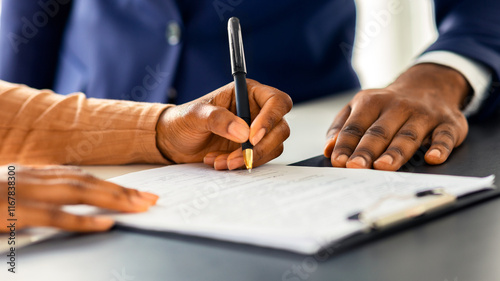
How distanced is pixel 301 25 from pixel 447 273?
3.07 feet

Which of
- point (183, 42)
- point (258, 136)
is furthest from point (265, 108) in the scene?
point (183, 42)

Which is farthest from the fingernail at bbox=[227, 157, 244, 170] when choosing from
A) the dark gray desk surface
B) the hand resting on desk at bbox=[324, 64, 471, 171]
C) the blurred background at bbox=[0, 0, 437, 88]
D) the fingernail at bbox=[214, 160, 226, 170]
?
the blurred background at bbox=[0, 0, 437, 88]

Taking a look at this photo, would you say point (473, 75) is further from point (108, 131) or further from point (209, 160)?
point (108, 131)

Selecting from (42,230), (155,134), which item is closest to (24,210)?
(42,230)

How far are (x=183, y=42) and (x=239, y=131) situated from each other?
1.63ft

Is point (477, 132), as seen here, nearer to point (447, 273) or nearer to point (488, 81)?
point (488, 81)

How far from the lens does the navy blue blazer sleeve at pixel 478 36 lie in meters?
0.90

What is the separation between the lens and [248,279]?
0.35 metres

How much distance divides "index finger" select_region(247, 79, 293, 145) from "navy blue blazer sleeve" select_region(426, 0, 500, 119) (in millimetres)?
419

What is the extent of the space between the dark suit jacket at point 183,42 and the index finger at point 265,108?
36cm

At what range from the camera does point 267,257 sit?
0.38m

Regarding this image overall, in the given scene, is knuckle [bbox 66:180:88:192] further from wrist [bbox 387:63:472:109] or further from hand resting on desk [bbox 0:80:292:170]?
wrist [bbox 387:63:472:109]

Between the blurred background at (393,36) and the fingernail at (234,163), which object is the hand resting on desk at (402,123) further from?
the blurred background at (393,36)

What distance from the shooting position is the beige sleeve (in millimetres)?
797
